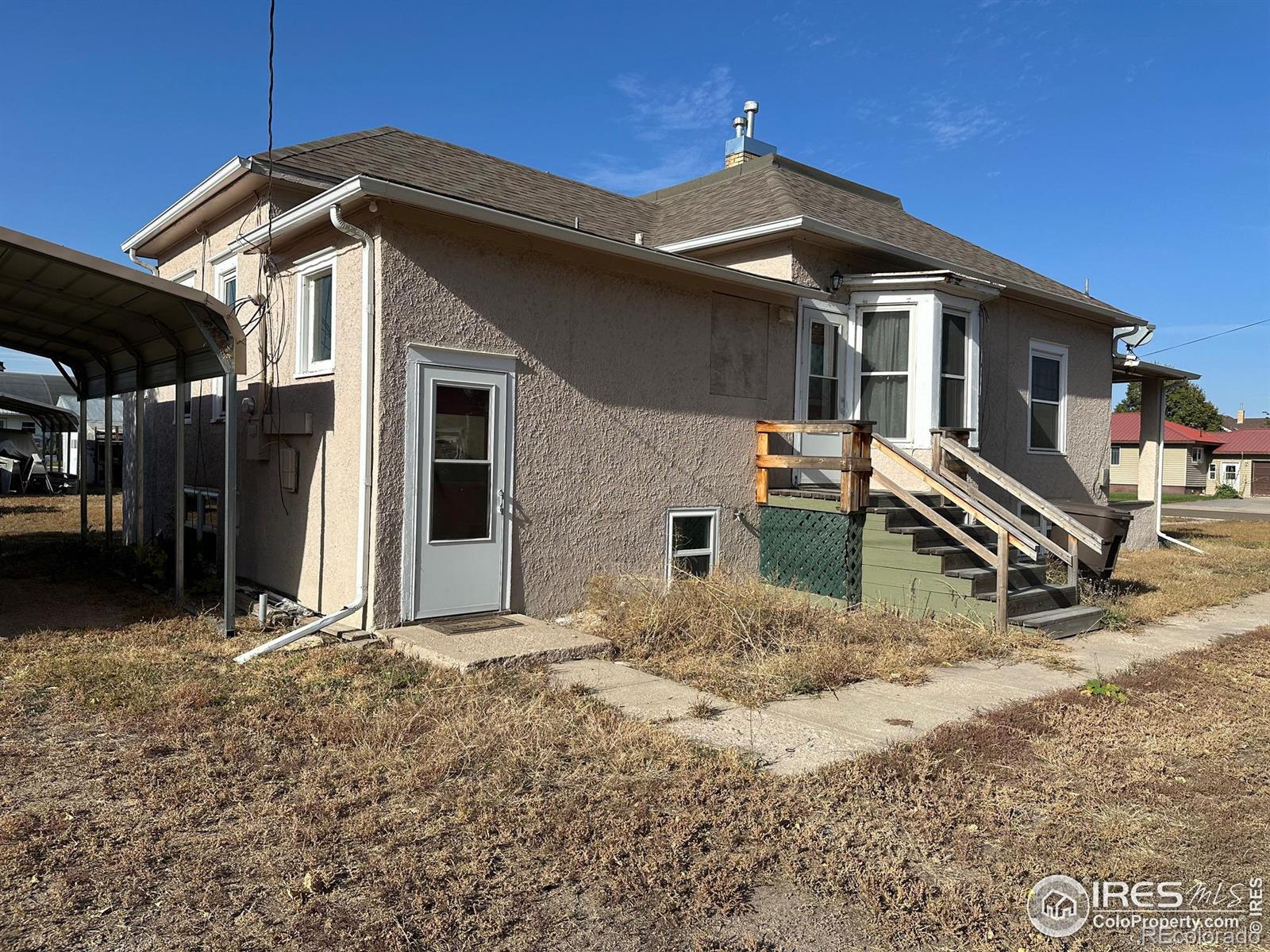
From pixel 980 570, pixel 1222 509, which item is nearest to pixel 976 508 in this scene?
pixel 980 570

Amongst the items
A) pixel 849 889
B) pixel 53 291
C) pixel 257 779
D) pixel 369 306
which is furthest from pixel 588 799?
pixel 53 291

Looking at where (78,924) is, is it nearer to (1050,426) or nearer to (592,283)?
(592,283)

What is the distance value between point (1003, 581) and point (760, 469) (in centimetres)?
293

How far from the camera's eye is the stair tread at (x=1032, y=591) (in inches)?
327

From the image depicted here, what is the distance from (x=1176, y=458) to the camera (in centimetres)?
4953

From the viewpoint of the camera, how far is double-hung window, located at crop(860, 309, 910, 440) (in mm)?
10844

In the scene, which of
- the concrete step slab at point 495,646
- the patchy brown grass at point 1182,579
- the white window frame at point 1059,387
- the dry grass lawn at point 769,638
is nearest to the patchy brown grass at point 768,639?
the dry grass lawn at point 769,638

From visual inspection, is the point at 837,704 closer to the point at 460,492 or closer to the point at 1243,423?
the point at 460,492

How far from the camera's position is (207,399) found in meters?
10.5

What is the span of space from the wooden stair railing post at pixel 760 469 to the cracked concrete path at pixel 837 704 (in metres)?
3.35

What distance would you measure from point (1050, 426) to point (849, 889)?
40.0 feet

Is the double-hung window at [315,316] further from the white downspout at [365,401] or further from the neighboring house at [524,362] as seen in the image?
the white downspout at [365,401]

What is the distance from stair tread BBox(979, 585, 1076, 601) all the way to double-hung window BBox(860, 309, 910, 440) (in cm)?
266

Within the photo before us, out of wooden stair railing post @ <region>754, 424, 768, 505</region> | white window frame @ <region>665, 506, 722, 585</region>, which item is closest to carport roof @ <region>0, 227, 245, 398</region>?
white window frame @ <region>665, 506, 722, 585</region>
